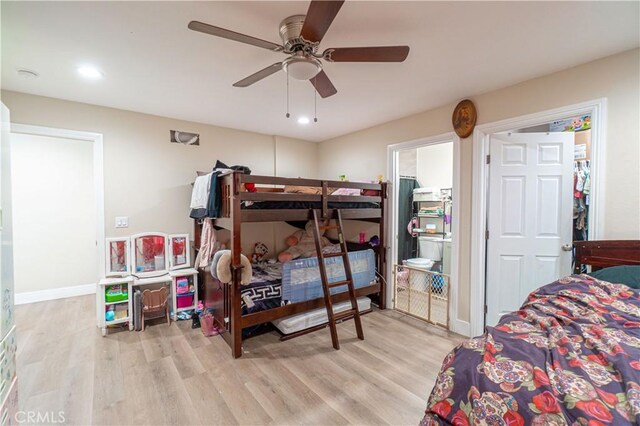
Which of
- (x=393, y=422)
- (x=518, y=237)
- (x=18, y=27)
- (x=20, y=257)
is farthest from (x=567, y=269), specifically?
(x=20, y=257)

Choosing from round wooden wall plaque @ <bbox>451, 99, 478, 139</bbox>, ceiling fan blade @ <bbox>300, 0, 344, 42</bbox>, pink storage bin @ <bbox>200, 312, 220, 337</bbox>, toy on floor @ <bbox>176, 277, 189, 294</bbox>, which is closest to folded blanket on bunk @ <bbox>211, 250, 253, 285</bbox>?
pink storage bin @ <bbox>200, 312, 220, 337</bbox>

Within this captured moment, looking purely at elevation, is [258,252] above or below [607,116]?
below

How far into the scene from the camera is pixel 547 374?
917mm

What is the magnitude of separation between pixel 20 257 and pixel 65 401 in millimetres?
3087

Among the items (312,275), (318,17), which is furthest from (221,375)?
(318,17)

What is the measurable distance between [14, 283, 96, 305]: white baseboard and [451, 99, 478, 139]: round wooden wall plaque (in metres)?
5.58

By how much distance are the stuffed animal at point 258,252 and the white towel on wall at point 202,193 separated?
1.23 meters

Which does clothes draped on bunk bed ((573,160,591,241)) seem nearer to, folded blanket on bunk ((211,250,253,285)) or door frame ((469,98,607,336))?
door frame ((469,98,607,336))

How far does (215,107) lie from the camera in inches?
125

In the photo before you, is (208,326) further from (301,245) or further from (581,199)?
(581,199)

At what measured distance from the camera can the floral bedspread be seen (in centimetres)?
79

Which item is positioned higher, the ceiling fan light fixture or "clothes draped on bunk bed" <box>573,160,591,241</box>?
the ceiling fan light fixture

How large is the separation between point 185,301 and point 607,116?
4.45 meters

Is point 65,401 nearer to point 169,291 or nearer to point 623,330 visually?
point 169,291
